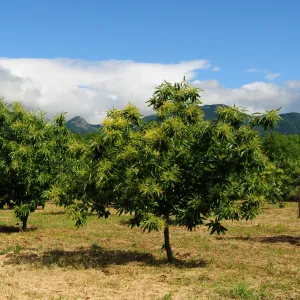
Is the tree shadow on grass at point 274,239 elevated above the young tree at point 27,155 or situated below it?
below

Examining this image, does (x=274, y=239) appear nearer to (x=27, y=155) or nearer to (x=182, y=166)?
(x=182, y=166)

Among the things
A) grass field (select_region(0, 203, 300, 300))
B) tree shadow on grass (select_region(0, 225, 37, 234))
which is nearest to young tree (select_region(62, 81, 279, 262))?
grass field (select_region(0, 203, 300, 300))

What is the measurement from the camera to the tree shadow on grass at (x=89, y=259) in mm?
17422

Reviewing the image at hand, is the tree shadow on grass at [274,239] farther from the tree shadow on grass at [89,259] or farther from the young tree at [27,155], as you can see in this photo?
the young tree at [27,155]

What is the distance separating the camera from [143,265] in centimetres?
1755

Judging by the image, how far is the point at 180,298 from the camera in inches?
500

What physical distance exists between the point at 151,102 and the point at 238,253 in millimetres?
9862

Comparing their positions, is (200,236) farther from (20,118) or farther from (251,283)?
(20,118)

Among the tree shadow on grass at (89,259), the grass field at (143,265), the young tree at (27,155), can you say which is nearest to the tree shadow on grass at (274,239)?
the grass field at (143,265)

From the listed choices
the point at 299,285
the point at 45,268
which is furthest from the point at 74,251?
the point at 299,285

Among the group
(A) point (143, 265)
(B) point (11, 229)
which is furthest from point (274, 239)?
(B) point (11, 229)

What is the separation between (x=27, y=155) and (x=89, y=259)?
888 centimetres

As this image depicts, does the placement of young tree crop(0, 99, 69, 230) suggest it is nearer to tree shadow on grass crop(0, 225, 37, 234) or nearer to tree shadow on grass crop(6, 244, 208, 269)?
tree shadow on grass crop(0, 225, 37, 234)

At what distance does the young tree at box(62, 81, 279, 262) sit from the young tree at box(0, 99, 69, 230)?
9294 mm
